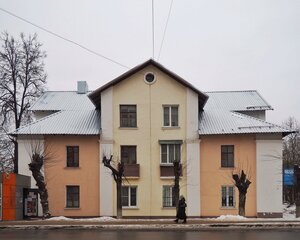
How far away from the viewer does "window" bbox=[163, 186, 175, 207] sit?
38.6 meters

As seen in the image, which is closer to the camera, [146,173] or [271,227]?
[271,227]

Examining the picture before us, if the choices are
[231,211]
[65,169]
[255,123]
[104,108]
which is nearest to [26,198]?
[65,169]

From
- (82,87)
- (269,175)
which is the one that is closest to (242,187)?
(269,175)

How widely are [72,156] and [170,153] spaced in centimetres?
787

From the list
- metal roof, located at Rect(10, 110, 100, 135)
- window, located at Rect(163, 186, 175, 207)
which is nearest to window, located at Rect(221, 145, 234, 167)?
window, located at Rect(163, 186, 175, 207)

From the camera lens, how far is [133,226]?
26266mm

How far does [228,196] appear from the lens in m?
38.7

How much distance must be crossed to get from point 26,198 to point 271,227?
18.7m

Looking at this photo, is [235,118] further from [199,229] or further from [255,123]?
[199,229]

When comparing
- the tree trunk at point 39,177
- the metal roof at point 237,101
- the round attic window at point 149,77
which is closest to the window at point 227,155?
the metal roof at point 237,101

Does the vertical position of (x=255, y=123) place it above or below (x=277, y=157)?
above

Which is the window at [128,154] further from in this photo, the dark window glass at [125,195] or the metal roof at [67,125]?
the metal roof at [67,125]

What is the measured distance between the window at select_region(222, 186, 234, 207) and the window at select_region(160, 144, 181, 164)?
457cm

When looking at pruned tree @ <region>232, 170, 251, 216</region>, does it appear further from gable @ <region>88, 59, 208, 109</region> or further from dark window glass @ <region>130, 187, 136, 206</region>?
dark window glass @ <region>130, 187, 136, 206</region>
